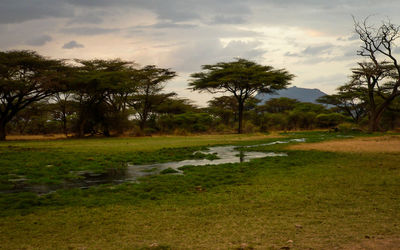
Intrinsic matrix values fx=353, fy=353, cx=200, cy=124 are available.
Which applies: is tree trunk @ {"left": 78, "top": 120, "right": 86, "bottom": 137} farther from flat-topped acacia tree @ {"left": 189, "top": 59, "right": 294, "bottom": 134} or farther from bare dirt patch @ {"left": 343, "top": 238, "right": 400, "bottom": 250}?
bare dirt patch @ {"left": 343, "top": 238, "right": 400, "bottom": 250}

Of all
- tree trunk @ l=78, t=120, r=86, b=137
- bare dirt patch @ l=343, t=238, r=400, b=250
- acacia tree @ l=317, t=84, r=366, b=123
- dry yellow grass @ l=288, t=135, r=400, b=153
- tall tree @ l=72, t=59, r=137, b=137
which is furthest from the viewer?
acacia tree @ l=317, t=84, r=366, b=123

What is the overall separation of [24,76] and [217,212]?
3060cm

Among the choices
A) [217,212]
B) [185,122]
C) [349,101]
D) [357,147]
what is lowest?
[217,212]

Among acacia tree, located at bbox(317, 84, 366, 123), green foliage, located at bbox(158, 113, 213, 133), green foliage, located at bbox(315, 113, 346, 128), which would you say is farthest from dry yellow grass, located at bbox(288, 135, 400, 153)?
acacia tree, located at bbox(317, 84, 366, 123)

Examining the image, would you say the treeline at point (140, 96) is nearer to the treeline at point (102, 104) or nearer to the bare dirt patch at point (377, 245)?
the treeline at point (102, 104)

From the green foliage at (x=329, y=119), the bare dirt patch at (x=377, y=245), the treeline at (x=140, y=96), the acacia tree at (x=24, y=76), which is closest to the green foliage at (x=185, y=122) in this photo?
the treeline at (x=140, y=96)

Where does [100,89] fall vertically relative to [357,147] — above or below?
above

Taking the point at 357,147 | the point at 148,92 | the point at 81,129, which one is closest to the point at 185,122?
the point at 148,92

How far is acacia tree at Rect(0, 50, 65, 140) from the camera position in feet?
97.9

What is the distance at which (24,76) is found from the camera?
3173 cm

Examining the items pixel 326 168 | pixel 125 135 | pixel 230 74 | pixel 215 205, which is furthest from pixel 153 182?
pixel 230 74

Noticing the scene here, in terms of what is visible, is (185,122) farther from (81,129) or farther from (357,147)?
(357,147)

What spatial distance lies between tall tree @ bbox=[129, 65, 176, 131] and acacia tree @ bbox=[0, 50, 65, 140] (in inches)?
460

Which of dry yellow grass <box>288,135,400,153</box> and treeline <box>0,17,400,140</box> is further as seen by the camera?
treeline <box>0,17,400,140</box>
